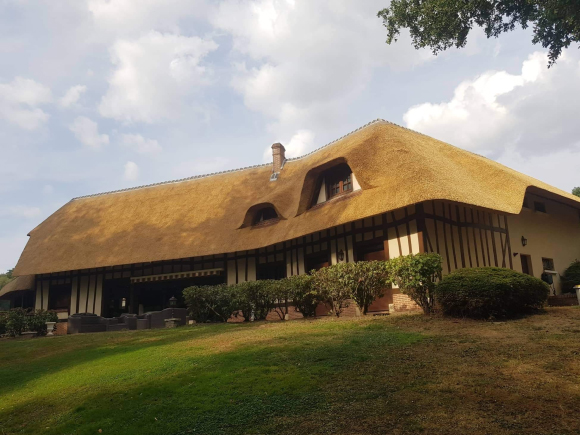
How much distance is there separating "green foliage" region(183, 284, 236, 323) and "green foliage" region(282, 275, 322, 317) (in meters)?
2.30

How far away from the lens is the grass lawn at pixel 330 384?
17.6 feet

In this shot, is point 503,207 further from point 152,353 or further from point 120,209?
point 120,209

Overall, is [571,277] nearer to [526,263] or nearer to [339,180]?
[526,263]

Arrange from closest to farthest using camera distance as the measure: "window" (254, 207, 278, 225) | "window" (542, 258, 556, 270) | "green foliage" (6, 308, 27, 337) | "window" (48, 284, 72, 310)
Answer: "green foliage" (6, 308, 27, 337)
"window" (542, 258, 556, 270)
"window" (254, 207, 278, 225)
"window" (48, 284, 72, 310)

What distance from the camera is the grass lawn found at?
5371 mm

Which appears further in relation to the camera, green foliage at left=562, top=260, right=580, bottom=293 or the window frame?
green foliage at left=562, top=260, right=580, bottom=293

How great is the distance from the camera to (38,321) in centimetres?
1811

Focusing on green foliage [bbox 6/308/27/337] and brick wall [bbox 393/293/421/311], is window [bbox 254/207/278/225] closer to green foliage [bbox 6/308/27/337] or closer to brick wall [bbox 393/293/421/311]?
brick wall [bbox 393/293/421/311]

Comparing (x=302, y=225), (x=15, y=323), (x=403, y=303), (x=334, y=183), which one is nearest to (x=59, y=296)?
(x=15, y=323)

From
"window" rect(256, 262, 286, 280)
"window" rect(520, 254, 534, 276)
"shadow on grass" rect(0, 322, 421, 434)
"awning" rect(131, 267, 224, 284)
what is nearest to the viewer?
"shadow on grass" rect(0, 322, 421, 434)

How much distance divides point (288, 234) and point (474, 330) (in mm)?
9475

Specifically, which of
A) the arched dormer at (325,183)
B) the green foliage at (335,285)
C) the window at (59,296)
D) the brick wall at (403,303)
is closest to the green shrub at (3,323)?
the window at (59,296)

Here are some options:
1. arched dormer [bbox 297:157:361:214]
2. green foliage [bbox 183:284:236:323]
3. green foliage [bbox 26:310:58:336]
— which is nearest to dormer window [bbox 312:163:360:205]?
arched dormer [bbox 297:157:361:214]

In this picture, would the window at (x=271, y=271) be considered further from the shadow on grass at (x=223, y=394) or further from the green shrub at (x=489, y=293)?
the shadow on grass at (x=223, y=394)
